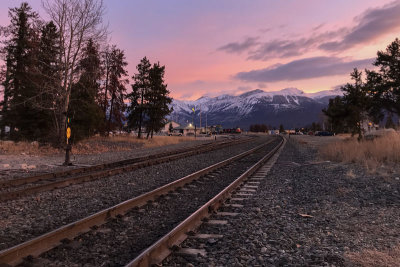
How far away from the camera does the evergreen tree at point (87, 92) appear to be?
65.8 feet

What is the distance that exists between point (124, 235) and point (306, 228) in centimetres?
316

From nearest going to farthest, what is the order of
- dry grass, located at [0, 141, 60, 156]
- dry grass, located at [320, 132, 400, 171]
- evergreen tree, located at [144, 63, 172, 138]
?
dry grass, located at [320, 132, 400, 171] < dry grass, located at [0, 141, 60, 156] < evergreen tree, located at [144, 63, 172, 138]

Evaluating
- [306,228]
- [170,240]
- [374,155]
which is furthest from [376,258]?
[374,155]

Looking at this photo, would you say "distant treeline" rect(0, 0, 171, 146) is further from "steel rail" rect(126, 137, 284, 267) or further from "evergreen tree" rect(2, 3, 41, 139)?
"steel rail" rect(126, 137, 284, 267)

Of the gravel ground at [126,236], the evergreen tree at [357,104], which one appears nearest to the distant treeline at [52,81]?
the gravel ground at [126,236]

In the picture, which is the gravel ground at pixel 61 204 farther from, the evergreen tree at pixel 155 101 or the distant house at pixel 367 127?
the evergreen tree at pixel 155 101

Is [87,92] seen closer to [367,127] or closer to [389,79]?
[389,79]

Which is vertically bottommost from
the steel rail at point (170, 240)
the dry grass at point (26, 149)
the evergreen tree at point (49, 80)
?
the steel rail at point (170, 240)

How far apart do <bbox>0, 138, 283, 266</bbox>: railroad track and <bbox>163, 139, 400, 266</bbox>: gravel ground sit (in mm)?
317

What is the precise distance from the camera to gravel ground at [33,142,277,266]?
3717 millimetres

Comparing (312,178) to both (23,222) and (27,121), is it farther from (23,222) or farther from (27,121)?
(27,121)

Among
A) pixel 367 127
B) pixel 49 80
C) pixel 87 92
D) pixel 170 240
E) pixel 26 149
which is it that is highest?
pixel 49 80

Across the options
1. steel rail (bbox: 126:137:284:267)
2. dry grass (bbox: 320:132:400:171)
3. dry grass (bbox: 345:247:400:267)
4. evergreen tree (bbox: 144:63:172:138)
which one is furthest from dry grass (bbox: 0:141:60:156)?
evergreen tree (bbox: 144:63:172:138)

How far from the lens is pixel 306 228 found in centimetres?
497
